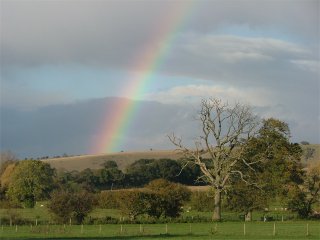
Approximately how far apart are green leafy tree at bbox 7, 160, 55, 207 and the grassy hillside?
67.1 meters

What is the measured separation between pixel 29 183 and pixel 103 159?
3379 inches

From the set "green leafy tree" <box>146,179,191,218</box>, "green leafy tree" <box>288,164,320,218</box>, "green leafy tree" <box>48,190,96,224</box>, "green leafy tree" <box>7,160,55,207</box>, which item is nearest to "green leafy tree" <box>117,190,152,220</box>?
"green leafy tree" <box>146,179,191,218</box>

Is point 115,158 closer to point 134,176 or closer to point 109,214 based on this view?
point 134,176

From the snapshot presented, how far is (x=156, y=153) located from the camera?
178625 millimetres

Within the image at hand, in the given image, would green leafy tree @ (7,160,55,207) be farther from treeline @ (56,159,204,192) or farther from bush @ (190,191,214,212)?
bush @ (190,191,214,212)

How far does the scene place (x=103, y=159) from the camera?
17562cm

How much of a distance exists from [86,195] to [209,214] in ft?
65.8

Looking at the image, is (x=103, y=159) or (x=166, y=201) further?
(x=103, y=159)

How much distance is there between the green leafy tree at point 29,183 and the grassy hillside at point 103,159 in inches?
2640

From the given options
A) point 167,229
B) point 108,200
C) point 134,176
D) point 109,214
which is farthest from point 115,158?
point 167,229

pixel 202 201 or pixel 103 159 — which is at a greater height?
pixel 103 159

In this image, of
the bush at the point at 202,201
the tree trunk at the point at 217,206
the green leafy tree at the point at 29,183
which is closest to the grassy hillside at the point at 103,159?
the green leafy tree at the point at 29,183

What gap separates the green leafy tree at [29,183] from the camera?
8919 centimetres

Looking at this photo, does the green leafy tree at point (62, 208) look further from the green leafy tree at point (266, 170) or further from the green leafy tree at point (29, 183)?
the green leafy tree at point (29, 183)
